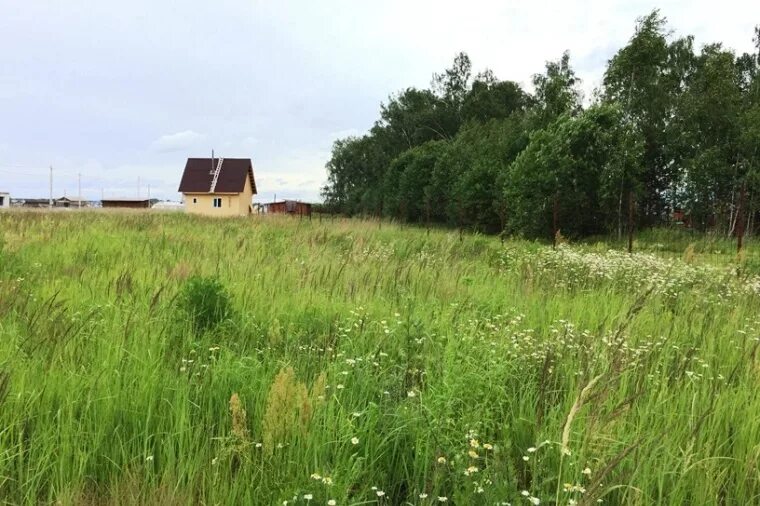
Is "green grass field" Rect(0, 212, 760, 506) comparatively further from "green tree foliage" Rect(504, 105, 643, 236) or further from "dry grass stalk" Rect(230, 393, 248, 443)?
"green tree foliage" Rect(504, 105, 643, 236)

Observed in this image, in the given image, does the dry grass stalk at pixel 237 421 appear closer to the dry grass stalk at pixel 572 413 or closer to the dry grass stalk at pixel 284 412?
the dry grass stalk at pixel 284 412

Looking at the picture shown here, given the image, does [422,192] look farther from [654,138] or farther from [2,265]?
[2,265]

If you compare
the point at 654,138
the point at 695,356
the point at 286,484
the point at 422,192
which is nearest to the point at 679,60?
the point at 654,138

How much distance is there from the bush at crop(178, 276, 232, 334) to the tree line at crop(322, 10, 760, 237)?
12.3m

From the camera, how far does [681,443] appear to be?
2145 mm

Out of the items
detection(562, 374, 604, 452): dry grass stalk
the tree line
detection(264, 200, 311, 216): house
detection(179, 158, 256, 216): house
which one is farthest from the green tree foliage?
detection(179, 158, 256, 216): house

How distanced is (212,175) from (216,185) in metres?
1.58

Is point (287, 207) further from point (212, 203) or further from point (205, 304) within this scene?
point (205, 304)

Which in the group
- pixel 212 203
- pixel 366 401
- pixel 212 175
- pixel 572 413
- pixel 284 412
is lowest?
pixel 366 401

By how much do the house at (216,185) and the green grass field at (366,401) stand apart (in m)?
47.7

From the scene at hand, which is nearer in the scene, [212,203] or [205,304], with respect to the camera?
[205,304]

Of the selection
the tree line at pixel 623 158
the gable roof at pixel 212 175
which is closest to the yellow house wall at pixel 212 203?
the gable roof at pixel 212 175

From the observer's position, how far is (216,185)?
5059 cm

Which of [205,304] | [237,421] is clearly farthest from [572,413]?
[205,304]
